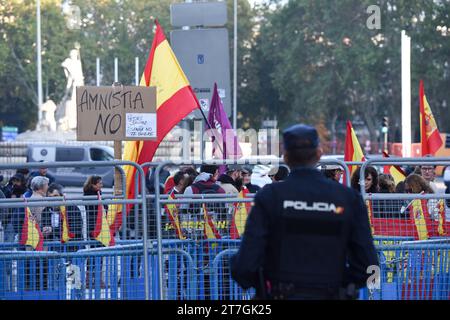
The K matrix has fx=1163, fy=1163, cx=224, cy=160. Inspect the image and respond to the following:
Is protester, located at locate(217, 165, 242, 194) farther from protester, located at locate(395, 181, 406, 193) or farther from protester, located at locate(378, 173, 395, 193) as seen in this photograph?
protester, located at locate(395, 181, 406, 193)

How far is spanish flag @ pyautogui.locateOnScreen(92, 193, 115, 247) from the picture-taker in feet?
31.0

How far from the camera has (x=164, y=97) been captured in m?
13.3

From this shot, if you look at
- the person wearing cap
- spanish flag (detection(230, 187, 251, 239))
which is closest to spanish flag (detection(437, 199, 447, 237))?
spanish flag (detection(230, 187, 251, 239))

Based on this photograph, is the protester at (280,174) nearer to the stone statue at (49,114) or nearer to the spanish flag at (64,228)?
the spanish flag at (64,228)

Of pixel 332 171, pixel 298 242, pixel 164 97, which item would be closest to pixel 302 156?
pixel 298 242

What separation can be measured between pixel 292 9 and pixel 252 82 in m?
9.45

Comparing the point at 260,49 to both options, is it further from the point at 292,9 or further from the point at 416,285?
the point at 416,285

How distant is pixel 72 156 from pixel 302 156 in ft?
108

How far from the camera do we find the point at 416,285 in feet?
30.8

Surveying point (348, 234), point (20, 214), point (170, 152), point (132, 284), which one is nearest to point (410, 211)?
point (132, 284)

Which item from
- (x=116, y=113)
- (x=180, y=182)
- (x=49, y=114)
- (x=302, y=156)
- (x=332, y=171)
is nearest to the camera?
(x=302, y=156)

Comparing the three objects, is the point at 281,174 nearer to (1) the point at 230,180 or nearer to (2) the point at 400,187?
(1) the point at 230,180

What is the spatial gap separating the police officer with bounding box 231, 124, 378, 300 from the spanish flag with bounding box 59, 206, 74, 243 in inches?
149

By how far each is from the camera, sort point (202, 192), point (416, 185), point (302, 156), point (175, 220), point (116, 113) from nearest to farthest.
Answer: point (302, 156)
point (175, 220)
point (416, 185)
point (202, 192)
point (116, 113)
